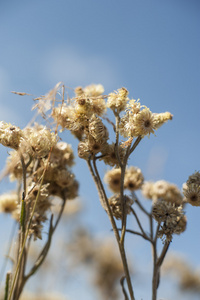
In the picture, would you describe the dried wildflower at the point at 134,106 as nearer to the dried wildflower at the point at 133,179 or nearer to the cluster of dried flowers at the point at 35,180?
the cluster of dried flowers at the point at 35,180

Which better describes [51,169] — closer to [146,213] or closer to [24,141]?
[24,141]

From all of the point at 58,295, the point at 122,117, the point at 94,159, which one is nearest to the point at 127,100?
the point at 122,117

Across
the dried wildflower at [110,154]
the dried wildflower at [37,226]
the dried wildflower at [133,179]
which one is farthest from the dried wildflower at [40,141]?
the dried wildflower at [133,179]

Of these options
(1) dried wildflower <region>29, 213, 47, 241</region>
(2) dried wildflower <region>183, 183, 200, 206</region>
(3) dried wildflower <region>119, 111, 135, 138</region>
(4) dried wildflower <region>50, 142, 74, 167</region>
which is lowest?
(1) dried wildflower <region>29, 213, 47, 241</region>

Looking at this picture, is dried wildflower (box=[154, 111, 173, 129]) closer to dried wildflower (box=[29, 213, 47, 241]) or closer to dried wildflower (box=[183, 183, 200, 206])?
dried wildflower (box=[183, 183, 200, 206])

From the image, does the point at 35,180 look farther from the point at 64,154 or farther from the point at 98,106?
the point at 98,106

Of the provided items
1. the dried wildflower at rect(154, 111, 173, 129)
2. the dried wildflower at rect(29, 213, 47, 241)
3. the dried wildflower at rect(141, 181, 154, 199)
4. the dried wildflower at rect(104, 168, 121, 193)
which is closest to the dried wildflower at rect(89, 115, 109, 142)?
the dried wildflower at rect(154, 111, 173, 129)

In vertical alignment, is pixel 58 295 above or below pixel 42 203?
below
